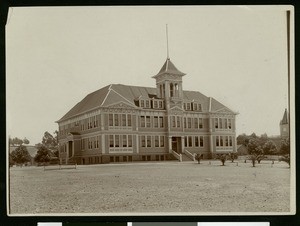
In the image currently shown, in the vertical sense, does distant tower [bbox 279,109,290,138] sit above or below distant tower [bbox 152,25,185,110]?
below

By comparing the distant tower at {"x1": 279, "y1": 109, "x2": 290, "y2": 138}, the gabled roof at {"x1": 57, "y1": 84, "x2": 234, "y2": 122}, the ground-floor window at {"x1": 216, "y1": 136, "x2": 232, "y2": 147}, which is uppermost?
the gabled roof at {"x1": 57, "y1": 84, "x2": 234, "y2": 122}

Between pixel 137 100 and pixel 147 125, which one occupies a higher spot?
pixel 137 100

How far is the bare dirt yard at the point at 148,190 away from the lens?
214 cm

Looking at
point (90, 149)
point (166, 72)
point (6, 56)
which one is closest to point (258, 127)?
point (166, 72)

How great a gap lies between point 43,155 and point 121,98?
1.36 feet

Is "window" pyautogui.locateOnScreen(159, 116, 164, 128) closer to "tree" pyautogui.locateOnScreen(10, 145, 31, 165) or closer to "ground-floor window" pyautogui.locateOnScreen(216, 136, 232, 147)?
"ground-floor window" pyautogui.locateOnScreen(216, 136, 232, 147)

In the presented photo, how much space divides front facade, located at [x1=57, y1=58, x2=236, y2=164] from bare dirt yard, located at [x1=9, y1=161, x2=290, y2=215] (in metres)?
0.08

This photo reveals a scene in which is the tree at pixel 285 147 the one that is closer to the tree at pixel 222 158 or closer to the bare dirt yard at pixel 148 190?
the bare dirt yard at pixel 148 190

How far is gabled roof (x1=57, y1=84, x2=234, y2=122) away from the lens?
216 centimetres

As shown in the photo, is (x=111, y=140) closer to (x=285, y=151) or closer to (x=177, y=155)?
(x=177, y=155)

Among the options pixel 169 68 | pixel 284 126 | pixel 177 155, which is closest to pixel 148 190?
pixel 177 155

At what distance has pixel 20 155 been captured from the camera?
2164 mm

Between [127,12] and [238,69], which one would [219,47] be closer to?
[238,69]

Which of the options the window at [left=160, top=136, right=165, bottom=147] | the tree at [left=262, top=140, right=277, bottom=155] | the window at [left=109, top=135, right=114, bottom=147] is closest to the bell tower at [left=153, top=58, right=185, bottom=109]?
the window at [left=160, top=136, right=165, bottom=147]
